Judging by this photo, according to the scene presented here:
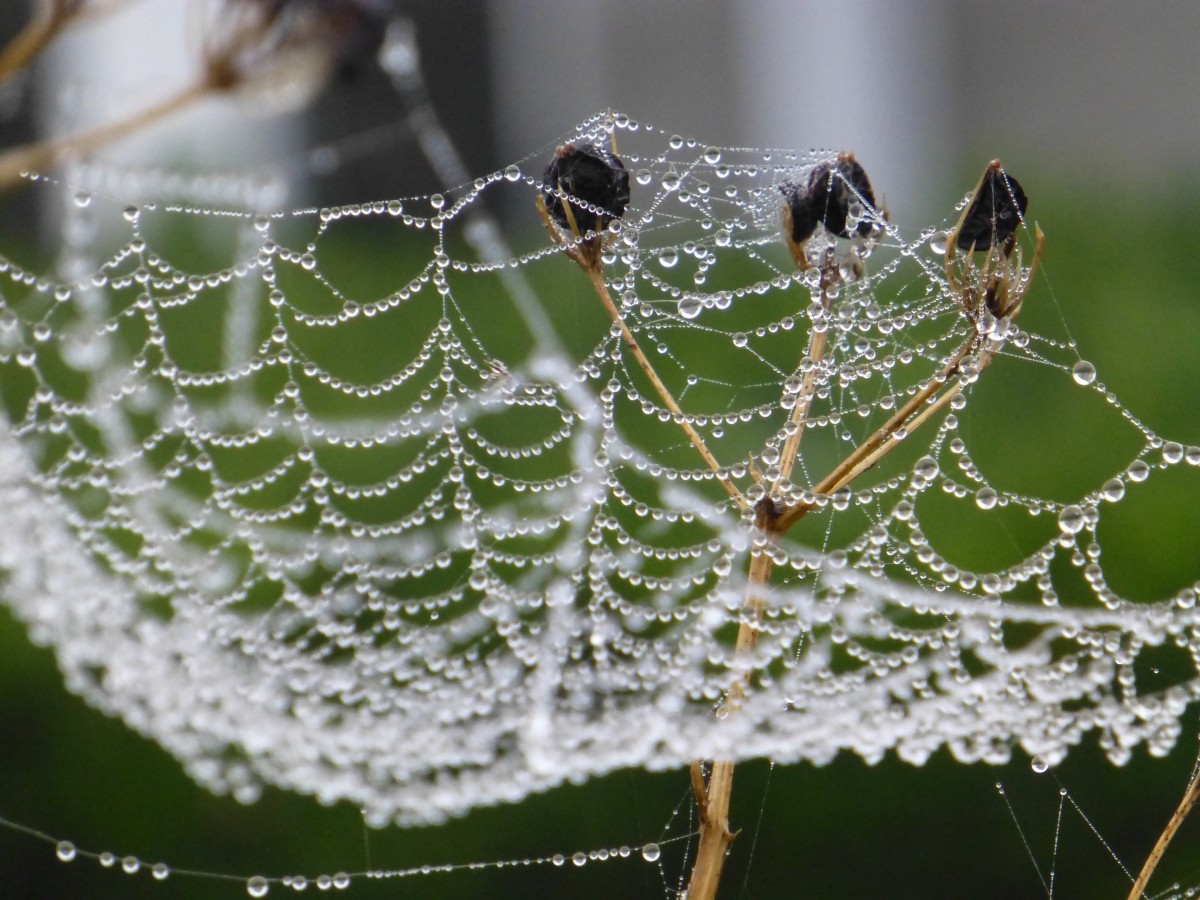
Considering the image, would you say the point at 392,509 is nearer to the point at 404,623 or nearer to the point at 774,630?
the point at 404,623

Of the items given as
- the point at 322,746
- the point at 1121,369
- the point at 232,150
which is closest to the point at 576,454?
the point at 322,746

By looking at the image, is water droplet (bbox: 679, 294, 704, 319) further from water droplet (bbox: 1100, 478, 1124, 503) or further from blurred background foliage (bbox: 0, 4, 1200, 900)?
blurred background foliage (bbox: 0, 4, 1200, 900)

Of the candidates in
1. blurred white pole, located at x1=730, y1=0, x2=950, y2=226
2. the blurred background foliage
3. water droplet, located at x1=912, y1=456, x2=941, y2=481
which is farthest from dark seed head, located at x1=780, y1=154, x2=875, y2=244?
blurred white pole, located at x1=730, y1=0, x2=950, y2=226

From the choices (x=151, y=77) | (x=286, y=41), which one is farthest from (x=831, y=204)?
(x=151, y=77)

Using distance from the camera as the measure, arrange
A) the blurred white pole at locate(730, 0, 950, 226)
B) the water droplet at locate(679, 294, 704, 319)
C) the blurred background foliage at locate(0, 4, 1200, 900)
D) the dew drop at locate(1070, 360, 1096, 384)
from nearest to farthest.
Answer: the dew drop at locate(1070, 360, 1096, 384) < the water droplet at locate(679, 294, 704, 319) < the blurred background foliage at locate(0, 4, 1200, 900) < the blurred white pole at locate(730, 0, 950, 226)

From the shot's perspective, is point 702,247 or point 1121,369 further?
point 1121,369

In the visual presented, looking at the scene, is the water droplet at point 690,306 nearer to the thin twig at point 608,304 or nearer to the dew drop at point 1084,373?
the thin twig at point 608,304

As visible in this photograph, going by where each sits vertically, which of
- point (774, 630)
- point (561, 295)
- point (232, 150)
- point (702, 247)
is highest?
point (232, 150)
